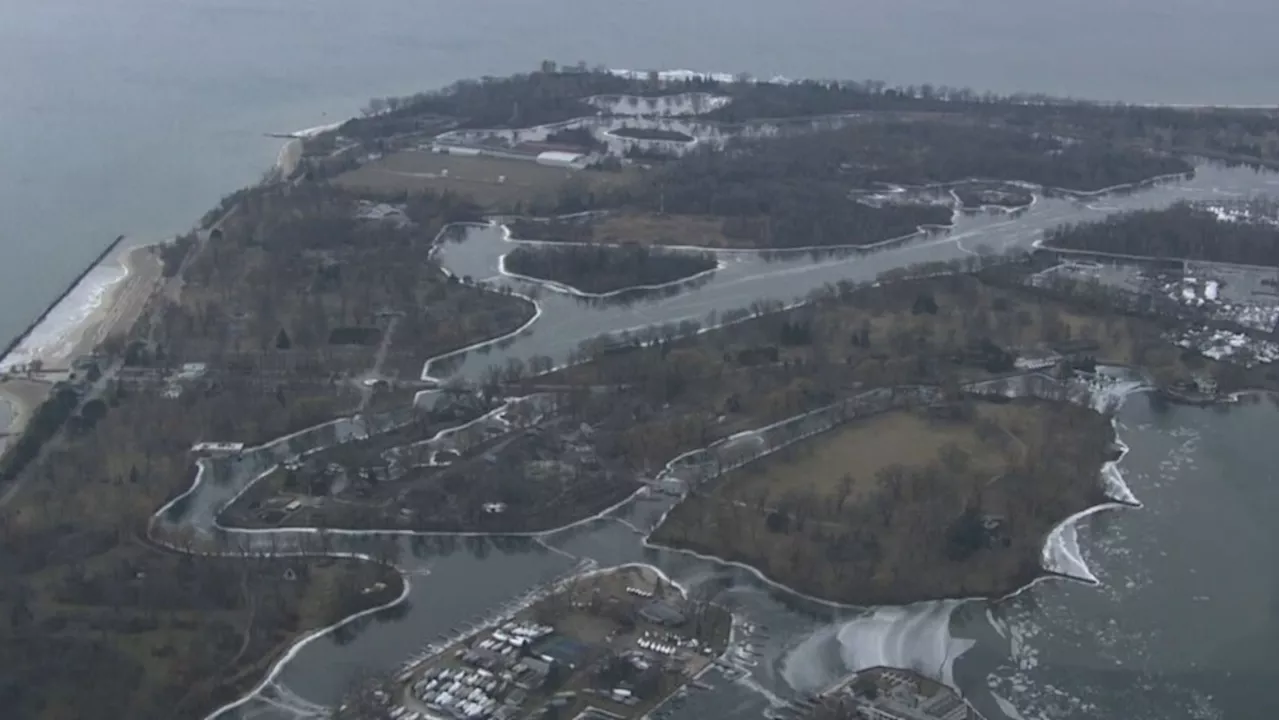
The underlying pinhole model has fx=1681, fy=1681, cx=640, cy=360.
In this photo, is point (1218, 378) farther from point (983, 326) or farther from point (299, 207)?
point (299, 207)

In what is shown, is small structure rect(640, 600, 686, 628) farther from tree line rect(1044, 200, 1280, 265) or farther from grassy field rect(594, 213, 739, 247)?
tree line rect(1044, 200, 1280, 265)

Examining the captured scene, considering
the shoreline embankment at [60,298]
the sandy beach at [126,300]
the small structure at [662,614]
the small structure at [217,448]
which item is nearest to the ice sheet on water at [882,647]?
the small structure at [662,614]

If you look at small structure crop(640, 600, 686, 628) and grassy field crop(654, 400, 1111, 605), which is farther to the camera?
grassy field crop(654, 400, 1111, 605)

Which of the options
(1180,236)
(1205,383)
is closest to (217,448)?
(1205,383)

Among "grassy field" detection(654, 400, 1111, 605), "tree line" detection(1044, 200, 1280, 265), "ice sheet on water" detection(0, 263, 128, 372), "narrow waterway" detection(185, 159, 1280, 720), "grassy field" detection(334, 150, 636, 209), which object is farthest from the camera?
"grassy field" detection(334, 150, 636, 209)

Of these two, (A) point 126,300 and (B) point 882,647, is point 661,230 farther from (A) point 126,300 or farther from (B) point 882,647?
→ (B) point 882,647

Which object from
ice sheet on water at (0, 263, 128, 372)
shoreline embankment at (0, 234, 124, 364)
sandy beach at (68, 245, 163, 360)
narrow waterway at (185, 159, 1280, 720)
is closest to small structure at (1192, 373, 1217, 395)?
narrow waterway at (185, 159, 1280, 720)
